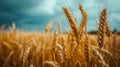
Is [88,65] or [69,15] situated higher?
[69,15]

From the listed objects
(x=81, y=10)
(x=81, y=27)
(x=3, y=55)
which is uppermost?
(x=81, y=10)

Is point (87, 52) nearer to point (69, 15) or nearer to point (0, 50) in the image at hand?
point (69, 15)

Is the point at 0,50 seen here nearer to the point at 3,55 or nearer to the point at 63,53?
the point at 3,55

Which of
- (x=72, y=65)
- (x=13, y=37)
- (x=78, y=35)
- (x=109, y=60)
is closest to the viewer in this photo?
(x=78, y=35)

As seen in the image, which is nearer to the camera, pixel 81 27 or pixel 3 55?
pixel 81 27

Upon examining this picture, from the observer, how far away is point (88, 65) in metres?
1.51

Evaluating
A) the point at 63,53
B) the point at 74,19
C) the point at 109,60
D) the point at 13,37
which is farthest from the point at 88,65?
the point at 13,37

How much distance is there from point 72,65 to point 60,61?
0.09 meters

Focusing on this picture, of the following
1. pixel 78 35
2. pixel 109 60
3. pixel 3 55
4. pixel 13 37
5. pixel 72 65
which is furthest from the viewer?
pixel 13 37

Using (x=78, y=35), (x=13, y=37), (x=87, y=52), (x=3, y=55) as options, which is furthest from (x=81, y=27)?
(x=13, y=37)

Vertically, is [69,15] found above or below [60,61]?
above

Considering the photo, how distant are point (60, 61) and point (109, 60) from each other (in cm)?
55

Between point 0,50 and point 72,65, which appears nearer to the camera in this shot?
point 72,65

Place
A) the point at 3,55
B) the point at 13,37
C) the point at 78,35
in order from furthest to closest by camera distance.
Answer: the point at 13,37, the point at 3,55, the point at 78,35
